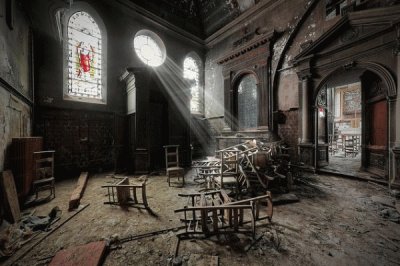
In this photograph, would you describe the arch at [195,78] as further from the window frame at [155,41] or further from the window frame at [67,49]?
the window frame at [67,49]

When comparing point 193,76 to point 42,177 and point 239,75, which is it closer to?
point 239,75

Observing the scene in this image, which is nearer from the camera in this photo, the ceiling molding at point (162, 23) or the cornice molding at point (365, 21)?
the cornice molding at point (365, 21)

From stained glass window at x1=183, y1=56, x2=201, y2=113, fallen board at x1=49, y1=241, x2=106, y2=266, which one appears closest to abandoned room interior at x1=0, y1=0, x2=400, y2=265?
fallen board at x1=49, y1=241, x2=106, y2=266

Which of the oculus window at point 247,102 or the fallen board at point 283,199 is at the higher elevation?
the oculus window at point 247,102

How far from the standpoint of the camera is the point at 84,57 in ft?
23.9

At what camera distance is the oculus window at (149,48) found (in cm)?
935

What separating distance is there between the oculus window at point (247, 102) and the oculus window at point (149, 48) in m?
5.28

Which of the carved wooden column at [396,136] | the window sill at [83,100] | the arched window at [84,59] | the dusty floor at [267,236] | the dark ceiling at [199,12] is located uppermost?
the dark ceiling at [199,12]

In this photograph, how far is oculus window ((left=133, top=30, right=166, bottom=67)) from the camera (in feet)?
30.7

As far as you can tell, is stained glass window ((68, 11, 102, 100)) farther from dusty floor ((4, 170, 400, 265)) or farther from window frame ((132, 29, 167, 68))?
dusty floor ((4, 170, 400, 265))

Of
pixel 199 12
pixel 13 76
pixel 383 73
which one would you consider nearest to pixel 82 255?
pixel 13 76

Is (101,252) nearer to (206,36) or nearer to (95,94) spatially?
(95,94)

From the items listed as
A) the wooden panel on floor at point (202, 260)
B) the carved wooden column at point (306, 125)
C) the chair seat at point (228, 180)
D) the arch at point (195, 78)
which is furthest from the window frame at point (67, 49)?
the carved wooden column at point (306, 125)

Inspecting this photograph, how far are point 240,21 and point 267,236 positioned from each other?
37.2 feet
